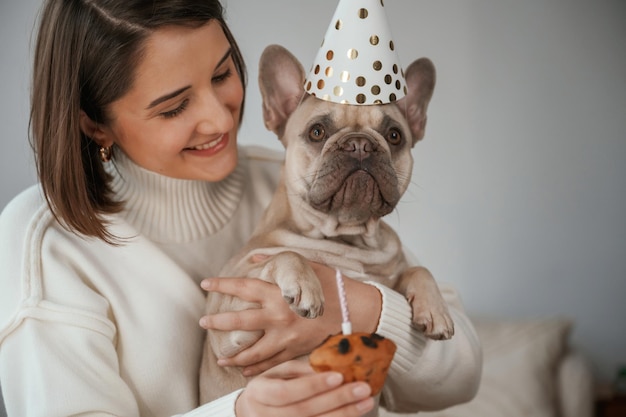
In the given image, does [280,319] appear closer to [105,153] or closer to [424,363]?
[424,363]

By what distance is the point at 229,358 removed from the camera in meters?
1.08

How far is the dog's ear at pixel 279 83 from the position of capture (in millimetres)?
1177

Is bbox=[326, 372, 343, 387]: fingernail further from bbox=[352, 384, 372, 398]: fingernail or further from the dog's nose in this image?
the dog's nose

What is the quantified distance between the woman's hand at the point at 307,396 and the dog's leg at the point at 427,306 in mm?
245

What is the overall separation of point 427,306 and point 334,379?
0.34 meters

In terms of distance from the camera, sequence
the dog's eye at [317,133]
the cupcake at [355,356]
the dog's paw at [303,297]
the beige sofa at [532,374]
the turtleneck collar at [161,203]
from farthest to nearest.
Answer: the beige sofa at [532,374]
the turtleneck collar at [161,203]
the dog's eye at [317,133]
the dog's paw at [303,297]
the cupcake at [355,356]

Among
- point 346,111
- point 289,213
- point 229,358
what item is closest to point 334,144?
point 346,111

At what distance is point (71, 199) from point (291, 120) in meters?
0.43

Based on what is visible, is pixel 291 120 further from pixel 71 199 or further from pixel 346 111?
pixel 71 199

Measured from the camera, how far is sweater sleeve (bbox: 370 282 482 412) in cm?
105

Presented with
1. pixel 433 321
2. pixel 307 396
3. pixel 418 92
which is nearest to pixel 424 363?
pixel 433 321

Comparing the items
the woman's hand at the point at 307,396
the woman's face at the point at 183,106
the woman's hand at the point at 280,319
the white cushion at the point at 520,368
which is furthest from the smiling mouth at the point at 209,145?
the white cushion at the point at 520,368

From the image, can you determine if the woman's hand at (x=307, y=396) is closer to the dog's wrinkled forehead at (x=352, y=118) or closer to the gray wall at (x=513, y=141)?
the dog's wrinkled forehead at (x=352, y=118)

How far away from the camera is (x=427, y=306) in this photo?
3.43 feet
